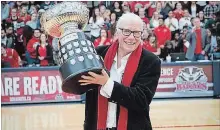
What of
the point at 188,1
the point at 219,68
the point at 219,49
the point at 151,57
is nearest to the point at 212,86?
the point at 219,68

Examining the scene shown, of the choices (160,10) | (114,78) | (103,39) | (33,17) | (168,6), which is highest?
(168,6)

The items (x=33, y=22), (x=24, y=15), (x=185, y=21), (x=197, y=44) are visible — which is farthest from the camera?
(x=24, y=15)

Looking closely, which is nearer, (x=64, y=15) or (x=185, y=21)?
(x=64, y=15)

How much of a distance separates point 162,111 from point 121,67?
676cm

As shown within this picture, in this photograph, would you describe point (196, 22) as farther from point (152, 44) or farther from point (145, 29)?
point (145, 29)

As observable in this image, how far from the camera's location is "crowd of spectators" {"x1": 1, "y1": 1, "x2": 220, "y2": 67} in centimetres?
1220

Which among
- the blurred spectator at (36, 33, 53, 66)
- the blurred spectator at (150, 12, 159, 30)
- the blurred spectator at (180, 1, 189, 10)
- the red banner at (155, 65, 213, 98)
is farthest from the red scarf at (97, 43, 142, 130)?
the blurred spectator at (180, 1, 189, 10)

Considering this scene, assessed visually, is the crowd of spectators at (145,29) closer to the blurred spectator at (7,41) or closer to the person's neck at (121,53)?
the blurred spectator at (7,41)

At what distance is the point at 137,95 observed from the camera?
2.68 metres

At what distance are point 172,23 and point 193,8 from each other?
41.0 inches

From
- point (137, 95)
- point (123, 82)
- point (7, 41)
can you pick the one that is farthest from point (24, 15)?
point (137, 95)

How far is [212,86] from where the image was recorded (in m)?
11.6

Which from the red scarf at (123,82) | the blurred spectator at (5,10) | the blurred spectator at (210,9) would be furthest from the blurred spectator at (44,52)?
the red scarf at (123,82)

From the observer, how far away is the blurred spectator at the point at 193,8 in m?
13.9
